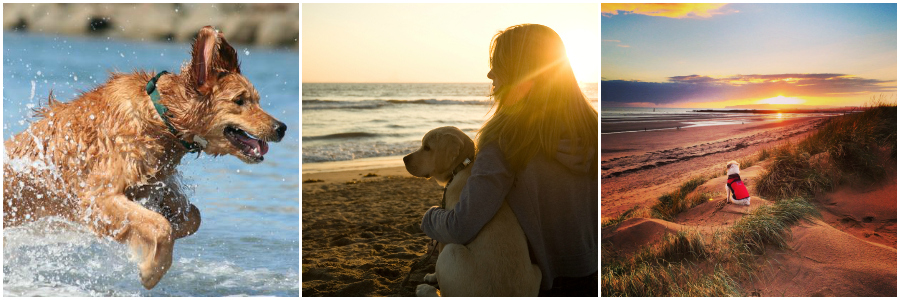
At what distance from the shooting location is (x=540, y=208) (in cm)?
319

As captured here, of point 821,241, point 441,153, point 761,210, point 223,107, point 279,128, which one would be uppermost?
point 223,107

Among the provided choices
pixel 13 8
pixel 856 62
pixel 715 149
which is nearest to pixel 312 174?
pixel 13 8

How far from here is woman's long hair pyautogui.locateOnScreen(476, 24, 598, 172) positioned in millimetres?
3143

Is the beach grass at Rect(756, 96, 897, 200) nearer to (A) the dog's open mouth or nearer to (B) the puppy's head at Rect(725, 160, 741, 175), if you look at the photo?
(B) the puppy's head at Rect(725, 160, 741, 175)

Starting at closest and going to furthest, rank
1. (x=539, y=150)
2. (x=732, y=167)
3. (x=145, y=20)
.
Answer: (x=539, y=150)
(x=145, y=20)
(x=732, y=167)

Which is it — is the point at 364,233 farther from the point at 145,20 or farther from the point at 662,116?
the point at 662,116

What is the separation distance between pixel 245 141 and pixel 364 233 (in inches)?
84.1

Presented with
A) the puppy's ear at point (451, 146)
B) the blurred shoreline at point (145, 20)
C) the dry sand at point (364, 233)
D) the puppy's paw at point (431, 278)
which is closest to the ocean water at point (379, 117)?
the dry sand at point (364, 233)

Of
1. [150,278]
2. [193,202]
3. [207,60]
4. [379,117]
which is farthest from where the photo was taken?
[379,117]

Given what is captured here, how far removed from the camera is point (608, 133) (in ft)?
13.9

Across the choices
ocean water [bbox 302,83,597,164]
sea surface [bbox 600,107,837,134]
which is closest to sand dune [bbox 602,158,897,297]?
sea surface [bbox 600,107,837,134]

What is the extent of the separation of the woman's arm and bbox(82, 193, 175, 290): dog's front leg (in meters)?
1.40

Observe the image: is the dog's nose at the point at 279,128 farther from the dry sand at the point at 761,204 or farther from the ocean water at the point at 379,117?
the ocean water at the point at 379,117

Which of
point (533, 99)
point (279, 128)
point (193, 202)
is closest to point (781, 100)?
point (533, 99)
